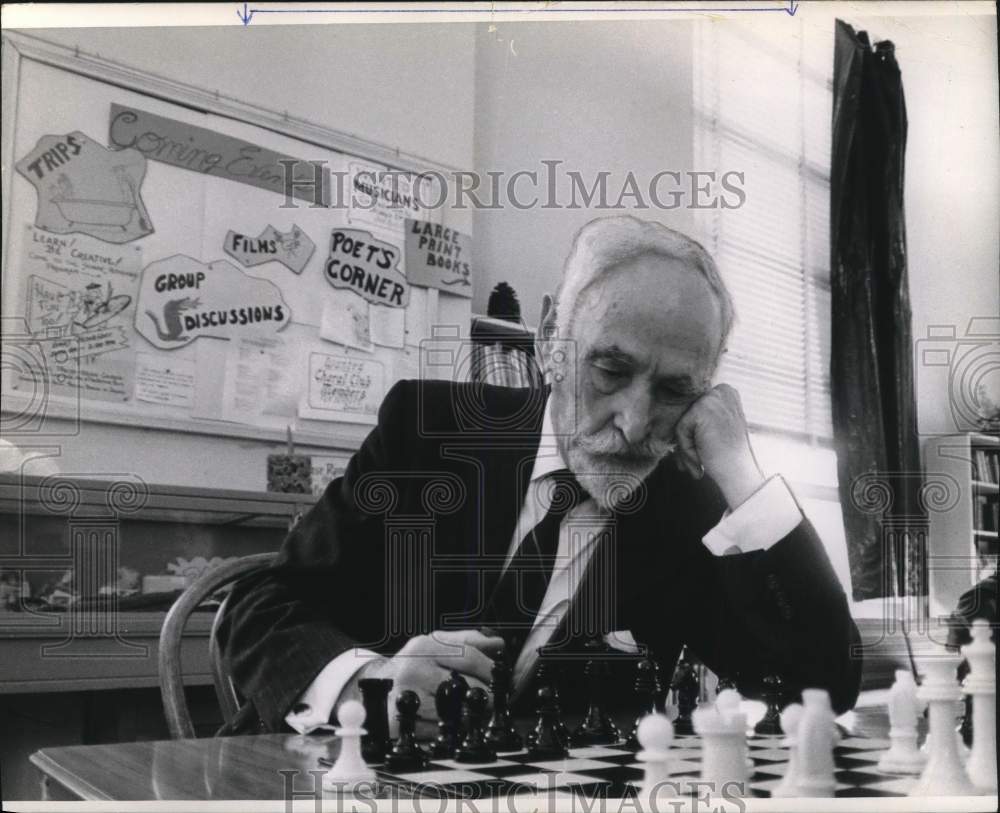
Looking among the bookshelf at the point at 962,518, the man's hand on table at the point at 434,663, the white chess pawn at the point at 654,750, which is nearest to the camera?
the white chess pawn at the point at 654,750

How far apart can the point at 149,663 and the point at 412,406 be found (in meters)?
0.67

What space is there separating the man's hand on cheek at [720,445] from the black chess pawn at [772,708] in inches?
11.1

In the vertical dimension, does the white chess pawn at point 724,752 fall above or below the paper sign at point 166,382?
A: below

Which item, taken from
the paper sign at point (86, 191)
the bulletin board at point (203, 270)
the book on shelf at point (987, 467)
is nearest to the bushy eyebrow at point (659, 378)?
the bulletin board at point (203, 270)

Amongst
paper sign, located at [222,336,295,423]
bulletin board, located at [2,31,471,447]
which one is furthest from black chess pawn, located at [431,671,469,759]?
paper sign, located at [222,336,295,423]

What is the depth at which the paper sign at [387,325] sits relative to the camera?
77.2 inches

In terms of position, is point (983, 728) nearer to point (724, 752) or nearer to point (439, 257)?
point (724, 752)

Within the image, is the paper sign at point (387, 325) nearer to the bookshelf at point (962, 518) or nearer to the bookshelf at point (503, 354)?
the bookshelf at point (503, 354)

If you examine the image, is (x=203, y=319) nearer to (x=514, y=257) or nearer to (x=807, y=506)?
(x=514, y=257)

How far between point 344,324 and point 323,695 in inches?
25.9

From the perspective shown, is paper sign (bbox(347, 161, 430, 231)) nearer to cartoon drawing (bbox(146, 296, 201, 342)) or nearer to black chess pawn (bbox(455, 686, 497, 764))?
cartoon drawing (bbox(146, 296, 201, 342))

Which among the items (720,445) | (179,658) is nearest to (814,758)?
(720,445)

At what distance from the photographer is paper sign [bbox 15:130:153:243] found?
1.97 metres

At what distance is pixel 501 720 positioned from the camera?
5.23ft
